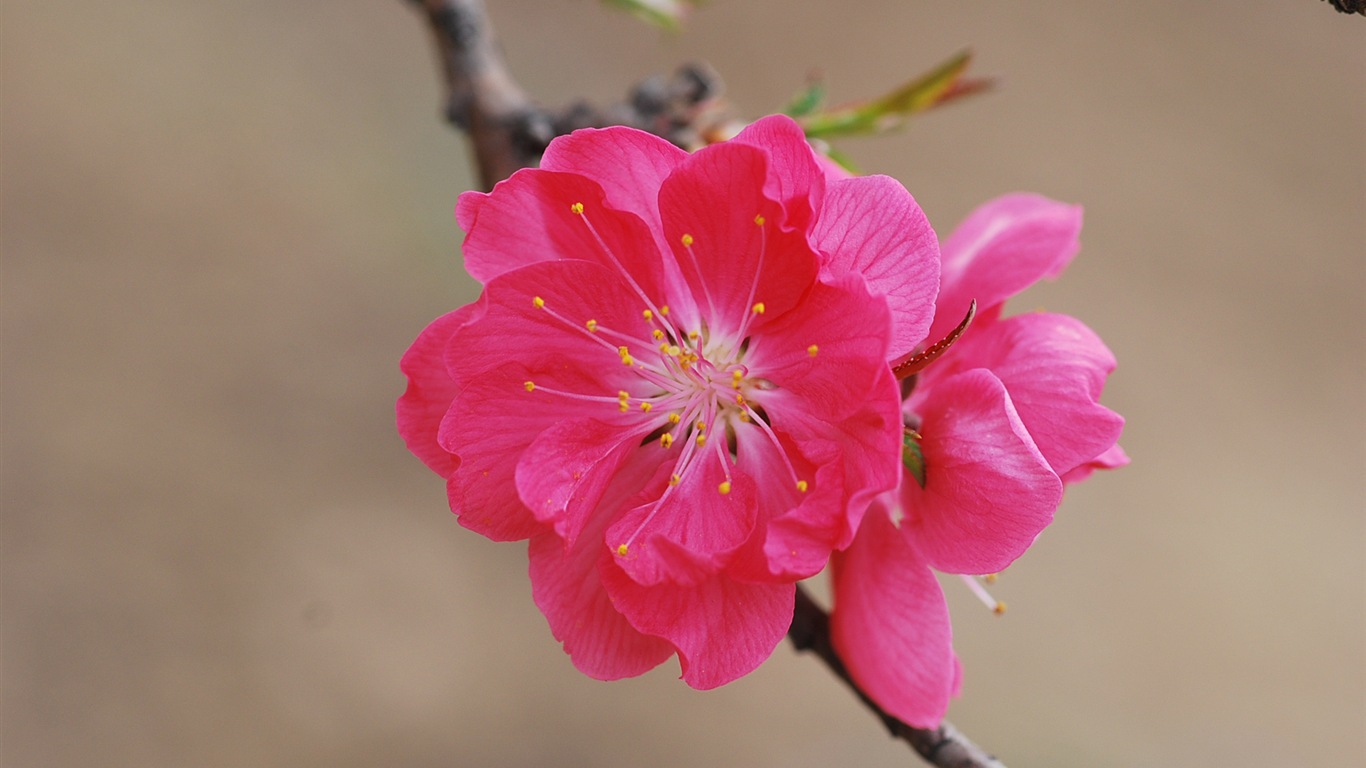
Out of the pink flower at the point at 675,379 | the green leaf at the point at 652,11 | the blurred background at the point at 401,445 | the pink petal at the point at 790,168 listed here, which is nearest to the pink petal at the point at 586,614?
the pink flower at the point at 675,379

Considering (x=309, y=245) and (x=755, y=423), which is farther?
(x=309, y=245)

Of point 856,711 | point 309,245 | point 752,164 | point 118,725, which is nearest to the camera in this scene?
point 752,164

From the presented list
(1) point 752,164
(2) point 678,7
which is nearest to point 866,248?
(1) point 752,164

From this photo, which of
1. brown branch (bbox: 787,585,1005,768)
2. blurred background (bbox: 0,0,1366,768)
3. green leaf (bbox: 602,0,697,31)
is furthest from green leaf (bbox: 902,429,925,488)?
blurred background (bbox: 0,0,1366,768)

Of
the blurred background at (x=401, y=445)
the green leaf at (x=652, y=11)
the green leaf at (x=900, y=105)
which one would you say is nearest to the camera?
the green leaf at (x=900, y=105)

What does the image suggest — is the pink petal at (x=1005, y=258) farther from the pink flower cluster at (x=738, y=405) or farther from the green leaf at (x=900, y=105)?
the green leaf at (x=900, y=105)

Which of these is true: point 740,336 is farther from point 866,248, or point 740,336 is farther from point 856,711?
point 856,711

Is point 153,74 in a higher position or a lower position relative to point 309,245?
higher
